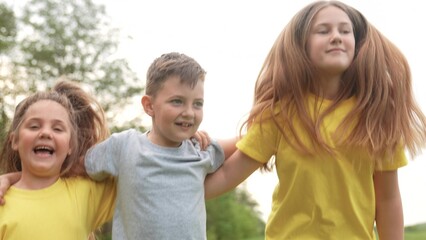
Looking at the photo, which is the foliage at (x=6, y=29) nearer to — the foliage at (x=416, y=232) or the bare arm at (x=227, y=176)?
the foliage at (x=416, y=232)

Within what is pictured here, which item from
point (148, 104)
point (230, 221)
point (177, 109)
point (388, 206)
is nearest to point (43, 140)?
point (148, 104)

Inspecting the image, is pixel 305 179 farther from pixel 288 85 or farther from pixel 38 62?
pixel 38 62

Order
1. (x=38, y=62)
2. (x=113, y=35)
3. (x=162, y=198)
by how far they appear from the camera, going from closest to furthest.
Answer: (x=162, y=198)
(x=38, y=62)
(x=113, y=35)

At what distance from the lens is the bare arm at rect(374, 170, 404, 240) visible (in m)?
3.31

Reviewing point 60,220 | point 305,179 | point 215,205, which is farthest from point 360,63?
point 215,205

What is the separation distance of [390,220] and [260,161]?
67cm

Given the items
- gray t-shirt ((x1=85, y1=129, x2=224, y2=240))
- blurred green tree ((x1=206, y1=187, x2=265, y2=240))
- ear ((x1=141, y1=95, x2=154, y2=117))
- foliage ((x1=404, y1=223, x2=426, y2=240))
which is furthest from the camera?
blurred green tree ((x1=206, y1=187, x2=265, y2=240))

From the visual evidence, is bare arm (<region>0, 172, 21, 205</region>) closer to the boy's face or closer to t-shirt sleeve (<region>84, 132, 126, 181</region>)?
t-shirt sleeve (<region>84, 132, 126, 181</region>)

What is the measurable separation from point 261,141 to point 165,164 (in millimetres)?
442

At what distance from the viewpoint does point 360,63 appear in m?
3.25

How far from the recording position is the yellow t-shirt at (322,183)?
320cm

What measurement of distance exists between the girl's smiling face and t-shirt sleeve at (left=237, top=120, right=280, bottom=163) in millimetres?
846

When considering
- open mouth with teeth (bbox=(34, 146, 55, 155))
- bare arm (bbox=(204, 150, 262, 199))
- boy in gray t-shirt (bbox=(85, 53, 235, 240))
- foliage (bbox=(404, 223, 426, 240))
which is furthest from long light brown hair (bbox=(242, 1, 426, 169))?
foliage (bbox=(404, 223, 426, 240))

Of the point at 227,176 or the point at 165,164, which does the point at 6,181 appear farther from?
the point at 227,176
